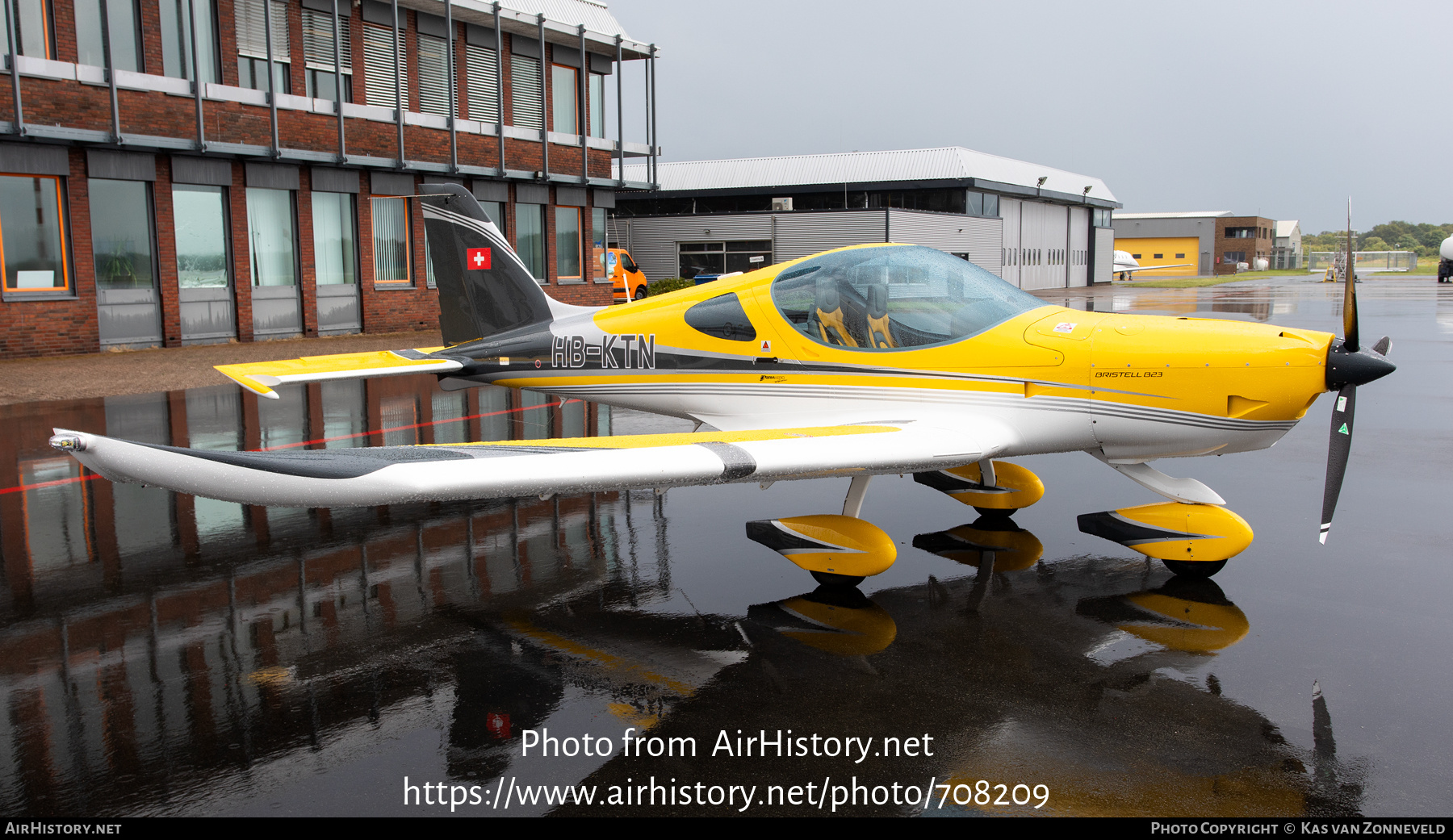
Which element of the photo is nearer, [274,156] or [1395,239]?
[274,156]

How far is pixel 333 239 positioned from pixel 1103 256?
5699cm

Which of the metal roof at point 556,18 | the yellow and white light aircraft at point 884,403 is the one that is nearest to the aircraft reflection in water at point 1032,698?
the yellow and white light aircraft at point 884,403

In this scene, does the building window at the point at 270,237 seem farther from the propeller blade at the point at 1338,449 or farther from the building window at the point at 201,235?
the propeller blade at the point at 1338,449

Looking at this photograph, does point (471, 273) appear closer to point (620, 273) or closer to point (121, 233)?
point (121, 233)

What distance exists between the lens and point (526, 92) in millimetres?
27281

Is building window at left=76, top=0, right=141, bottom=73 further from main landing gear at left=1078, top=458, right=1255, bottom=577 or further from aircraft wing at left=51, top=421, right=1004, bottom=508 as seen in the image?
main landing gear at left=1078, top=458, right=1255, bottom=577

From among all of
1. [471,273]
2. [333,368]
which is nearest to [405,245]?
[471,273]

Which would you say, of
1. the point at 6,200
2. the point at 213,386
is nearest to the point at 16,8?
the point at 6,200

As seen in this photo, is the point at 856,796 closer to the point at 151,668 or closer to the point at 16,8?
the point at 151,668

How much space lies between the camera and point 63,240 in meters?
18.3

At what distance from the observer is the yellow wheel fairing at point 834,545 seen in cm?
578

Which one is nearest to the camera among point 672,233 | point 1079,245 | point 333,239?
point 333,239

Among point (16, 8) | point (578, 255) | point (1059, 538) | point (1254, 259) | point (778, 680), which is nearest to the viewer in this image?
point (778, 680)

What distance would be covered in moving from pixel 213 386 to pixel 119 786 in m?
13.1
